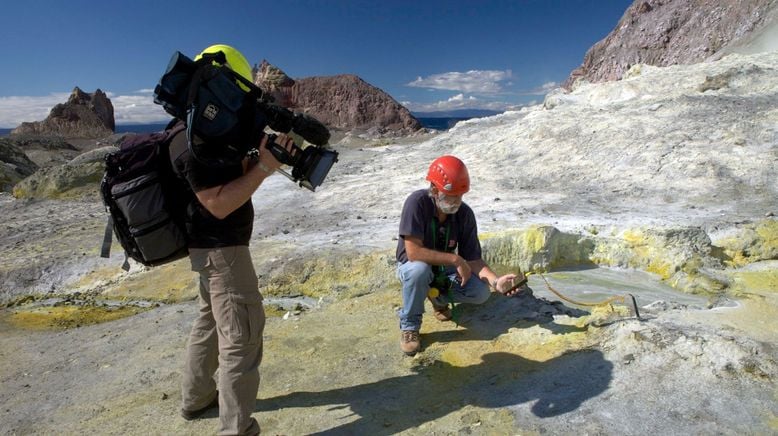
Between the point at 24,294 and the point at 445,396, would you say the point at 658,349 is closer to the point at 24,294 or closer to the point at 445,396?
the point at 445,396

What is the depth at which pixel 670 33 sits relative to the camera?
4750 cm

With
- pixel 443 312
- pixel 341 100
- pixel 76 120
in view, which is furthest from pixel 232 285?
pixel 76 120

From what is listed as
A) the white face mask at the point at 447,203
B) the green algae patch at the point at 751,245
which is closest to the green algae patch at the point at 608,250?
the green algae patch at the point at 751,245

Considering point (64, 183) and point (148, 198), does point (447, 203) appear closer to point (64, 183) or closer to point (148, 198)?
point (148, 198)

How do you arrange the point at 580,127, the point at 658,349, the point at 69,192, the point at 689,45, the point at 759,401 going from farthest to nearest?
the point at 689,45
the point at 69,192
the point at 580,127
the point at 658,349
the point at 759,401

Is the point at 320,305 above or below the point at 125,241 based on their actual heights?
below

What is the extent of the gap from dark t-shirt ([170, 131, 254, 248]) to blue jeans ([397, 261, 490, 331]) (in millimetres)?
1254

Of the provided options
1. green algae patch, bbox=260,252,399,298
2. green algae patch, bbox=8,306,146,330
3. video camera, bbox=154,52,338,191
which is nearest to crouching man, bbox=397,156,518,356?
video camera, bbox=154,52,338,191

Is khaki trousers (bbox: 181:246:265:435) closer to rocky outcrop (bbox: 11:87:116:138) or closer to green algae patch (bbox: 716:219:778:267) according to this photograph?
green algae patch (bbox: 716:219:778:267)

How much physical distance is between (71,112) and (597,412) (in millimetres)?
72390

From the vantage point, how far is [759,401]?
267 cm

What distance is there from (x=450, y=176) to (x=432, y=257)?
1.81 feet

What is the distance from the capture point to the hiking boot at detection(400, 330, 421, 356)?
3.71 meters

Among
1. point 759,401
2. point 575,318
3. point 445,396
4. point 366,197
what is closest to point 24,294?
point 366,197
